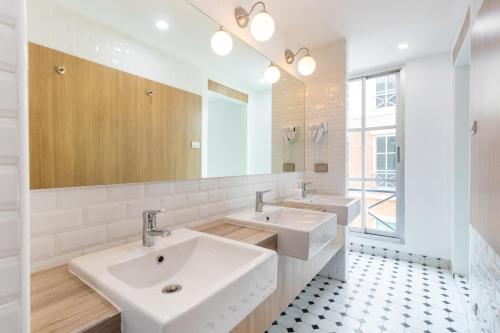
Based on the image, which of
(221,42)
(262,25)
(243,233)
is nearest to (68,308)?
(243,233)

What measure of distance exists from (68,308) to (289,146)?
6.91ft

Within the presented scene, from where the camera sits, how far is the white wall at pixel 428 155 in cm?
276

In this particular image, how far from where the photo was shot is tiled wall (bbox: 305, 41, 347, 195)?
8.08 ft

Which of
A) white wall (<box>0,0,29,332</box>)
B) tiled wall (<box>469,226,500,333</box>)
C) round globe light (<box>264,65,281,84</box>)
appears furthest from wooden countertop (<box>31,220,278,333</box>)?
round globe light (<box>264,65,281,84</box>)

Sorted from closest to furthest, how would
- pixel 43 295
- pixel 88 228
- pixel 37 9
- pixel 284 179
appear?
pixel 43 295 → pixel 37 9 → pixel 88 228 → pixel 284 179

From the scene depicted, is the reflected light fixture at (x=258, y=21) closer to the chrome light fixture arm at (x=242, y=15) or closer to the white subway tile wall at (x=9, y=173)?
the chrome light fixture arm at (x=242, y=15)

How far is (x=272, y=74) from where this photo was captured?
82.6 inches

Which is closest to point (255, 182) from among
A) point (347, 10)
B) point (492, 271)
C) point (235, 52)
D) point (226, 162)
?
point (226, 162)

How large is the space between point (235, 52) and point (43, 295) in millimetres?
1645

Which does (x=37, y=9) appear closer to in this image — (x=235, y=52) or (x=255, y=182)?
(x=235, y=52)

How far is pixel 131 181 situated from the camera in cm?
109

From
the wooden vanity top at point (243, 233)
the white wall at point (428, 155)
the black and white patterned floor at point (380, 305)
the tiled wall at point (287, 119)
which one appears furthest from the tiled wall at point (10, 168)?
the white wall at point (428, 155)

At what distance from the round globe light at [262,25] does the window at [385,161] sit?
228 cm

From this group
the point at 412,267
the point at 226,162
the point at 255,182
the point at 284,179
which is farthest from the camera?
the point at 412,267
